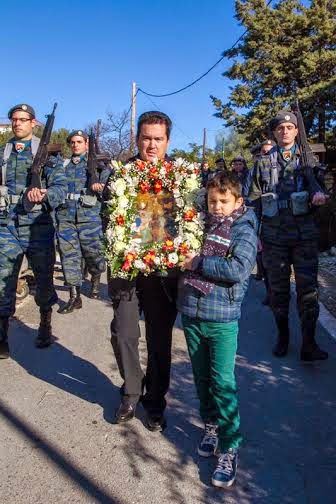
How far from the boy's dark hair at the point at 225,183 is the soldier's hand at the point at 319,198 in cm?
162

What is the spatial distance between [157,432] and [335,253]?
9.38m

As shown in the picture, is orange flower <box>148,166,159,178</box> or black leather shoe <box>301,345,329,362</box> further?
black leather shoe <box>301,345,329,362</box>

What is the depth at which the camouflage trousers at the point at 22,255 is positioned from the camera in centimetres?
484

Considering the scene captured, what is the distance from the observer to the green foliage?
22.5 meters

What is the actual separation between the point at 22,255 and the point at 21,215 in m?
0.40

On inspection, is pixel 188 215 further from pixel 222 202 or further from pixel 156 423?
pixel 156 423

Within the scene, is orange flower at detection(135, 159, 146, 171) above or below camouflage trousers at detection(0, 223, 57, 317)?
above

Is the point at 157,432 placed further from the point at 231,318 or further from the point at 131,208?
the point at 131,208

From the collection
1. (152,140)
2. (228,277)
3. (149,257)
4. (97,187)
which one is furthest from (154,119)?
(97,187)

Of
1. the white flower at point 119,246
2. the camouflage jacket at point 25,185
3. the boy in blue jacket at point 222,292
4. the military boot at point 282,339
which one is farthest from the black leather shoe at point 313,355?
the camouflage jacket at point 25,185

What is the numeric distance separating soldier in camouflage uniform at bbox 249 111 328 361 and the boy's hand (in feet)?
6.61

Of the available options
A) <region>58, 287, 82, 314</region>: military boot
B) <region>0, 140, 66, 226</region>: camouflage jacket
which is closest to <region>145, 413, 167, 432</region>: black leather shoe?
<region>0, 140, 66, 226</region>: camouflage jacket

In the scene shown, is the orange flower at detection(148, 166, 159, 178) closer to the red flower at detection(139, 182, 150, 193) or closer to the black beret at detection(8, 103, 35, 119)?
the red flower at detection(139, 182, 150, 193)

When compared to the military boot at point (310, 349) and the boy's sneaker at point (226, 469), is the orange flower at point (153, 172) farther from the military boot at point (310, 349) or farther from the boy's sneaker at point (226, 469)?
the military boot at point (310, 349)
